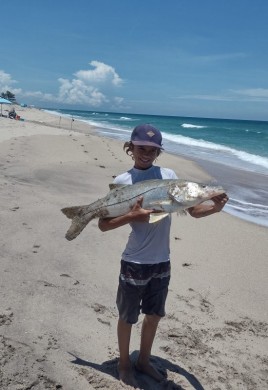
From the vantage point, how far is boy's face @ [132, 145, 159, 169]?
332 centimetres

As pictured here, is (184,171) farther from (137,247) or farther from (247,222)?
(137,247)

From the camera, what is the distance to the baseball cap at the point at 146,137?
3.26 meters

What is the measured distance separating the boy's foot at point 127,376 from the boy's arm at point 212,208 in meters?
1.43

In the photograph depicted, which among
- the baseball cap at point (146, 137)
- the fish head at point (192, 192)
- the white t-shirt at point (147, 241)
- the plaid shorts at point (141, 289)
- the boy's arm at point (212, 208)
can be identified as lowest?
the plaid shorts at point (141, 289)

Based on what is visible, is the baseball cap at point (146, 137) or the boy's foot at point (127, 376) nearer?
the baseball cap at point (146, 137)

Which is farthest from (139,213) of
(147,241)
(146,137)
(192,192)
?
(146,137)

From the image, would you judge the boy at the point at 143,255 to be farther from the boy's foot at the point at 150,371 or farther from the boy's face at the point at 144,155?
the boy's foot at the point at 150,371

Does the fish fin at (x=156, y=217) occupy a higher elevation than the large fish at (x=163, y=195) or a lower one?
lower

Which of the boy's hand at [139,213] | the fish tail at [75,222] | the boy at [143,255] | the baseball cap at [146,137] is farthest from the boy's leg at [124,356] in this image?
the baseball cap at [146,137]

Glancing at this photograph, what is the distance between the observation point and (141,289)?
330 centimetres

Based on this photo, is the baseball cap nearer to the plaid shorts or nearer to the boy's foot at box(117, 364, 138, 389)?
the plaid shorts

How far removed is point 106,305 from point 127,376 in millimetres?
1164

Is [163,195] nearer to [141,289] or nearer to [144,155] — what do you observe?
[144,155]

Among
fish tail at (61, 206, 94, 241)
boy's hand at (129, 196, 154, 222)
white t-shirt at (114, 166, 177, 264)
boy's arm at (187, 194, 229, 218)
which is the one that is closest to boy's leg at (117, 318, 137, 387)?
white t-shirt at (114, 166, 177, 264)
